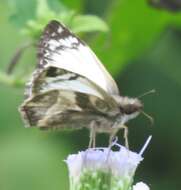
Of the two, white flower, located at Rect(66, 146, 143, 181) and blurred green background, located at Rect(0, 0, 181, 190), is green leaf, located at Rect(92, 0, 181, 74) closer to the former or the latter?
blurred green background, located at Rect(0, 0, 181, 190)

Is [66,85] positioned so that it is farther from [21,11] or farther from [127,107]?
[21,11]

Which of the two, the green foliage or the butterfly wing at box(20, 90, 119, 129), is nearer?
the butterfly wing at box(20, 90, 119, 129)

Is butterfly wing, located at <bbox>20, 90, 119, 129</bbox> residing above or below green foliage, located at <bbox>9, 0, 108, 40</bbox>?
below

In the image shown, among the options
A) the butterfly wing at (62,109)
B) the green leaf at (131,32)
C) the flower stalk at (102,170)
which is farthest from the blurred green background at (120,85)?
the flower stalk at (102,170)

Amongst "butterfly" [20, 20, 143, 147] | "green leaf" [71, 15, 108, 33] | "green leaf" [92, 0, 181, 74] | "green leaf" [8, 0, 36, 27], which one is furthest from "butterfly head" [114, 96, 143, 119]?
"green leaf" [92, 0, 181, 74]

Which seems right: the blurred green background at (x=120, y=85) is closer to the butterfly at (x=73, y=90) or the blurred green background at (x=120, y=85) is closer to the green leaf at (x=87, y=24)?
the green leaf at (x=87, y=24)

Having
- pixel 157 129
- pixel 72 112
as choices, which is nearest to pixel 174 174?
pixel 157 129
